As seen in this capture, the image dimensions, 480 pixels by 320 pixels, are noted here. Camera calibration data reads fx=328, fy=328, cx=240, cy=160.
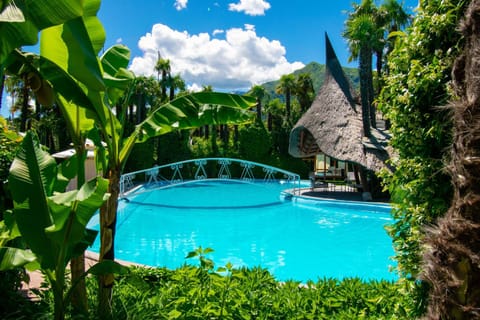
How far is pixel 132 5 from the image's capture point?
8.04 meters

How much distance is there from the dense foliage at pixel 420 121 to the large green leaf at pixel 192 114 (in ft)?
5.84

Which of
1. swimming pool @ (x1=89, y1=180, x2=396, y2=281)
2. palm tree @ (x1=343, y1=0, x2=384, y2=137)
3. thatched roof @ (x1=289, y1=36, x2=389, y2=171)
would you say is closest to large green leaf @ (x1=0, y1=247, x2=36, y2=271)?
swimming pool @ (x1=89, y1=180, x2=396, y2=281)

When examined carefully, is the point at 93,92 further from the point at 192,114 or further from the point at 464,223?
the point at 464,223

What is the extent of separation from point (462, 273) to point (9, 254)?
2872 millimetres

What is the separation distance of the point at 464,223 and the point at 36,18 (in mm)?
2752

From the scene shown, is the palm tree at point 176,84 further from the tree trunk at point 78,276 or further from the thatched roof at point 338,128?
the tree trunk at point 78,276

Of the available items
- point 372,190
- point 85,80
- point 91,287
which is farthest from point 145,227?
point 372,190

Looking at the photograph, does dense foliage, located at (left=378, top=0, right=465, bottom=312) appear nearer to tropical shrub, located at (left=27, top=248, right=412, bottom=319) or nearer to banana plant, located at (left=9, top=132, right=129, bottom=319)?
tropical shrub, located at (left=27, top=248, right=412, bottom=319)

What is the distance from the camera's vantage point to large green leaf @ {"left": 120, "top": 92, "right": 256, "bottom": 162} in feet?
11.4

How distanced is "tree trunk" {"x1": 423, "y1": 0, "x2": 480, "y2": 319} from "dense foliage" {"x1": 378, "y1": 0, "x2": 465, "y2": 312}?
253 millimetres

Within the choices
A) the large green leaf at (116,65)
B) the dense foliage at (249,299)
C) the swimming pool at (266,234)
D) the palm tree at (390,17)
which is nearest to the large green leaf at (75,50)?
the large green leaf at (116,65)

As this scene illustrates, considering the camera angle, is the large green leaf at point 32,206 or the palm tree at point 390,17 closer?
the large green leaf at point 32,206

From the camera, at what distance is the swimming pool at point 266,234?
7.73 m

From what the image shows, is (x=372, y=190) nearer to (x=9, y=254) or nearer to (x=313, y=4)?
(x=313, y=4)
